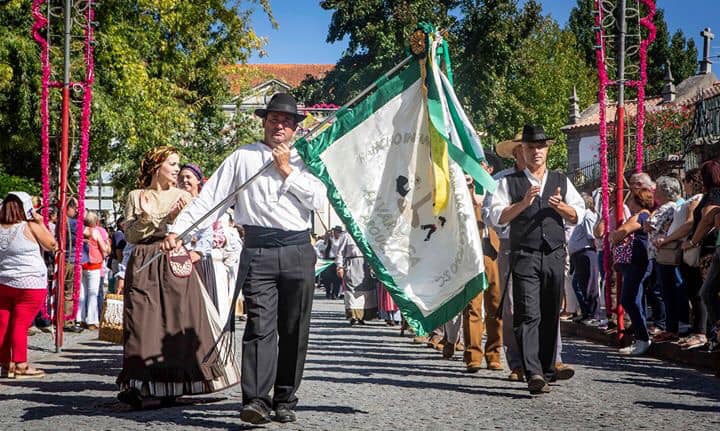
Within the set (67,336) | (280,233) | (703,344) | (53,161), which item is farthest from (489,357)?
(53,161)

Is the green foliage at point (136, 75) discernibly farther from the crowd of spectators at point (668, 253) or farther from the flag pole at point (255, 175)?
the flag pole at point (255, 175)

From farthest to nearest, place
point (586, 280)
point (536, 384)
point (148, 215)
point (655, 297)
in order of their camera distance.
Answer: point (586, 280), point (655, 297), point (536, 384), point (148, 215)

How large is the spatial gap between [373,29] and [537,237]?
1342 inches

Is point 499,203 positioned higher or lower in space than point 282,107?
lower

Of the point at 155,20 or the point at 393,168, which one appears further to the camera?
the point at 155,20

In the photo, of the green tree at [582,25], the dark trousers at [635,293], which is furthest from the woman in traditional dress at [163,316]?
the green tree at [582,25]

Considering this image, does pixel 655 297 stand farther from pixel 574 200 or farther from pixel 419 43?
pixel 419 43

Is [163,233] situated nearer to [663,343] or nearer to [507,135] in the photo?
[663,343]

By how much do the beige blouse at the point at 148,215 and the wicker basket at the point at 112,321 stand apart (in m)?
1.94

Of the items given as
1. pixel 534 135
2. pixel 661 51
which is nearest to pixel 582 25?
pixel 661 51

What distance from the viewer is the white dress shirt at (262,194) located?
7.40m

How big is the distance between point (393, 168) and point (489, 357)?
3.75 metres

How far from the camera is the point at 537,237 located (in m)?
9.20

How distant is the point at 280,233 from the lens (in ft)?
24.3
